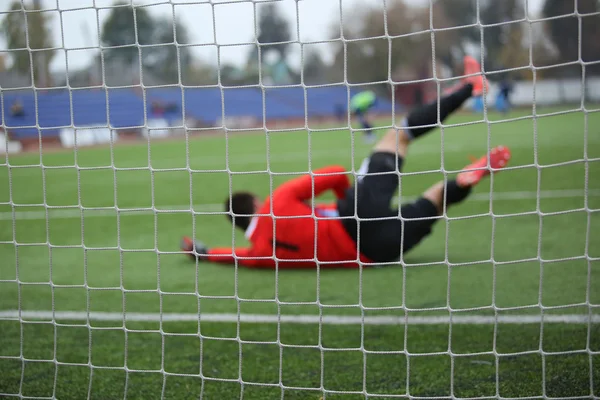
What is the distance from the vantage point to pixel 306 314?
3.33 m

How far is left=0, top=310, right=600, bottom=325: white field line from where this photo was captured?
3.00 metres

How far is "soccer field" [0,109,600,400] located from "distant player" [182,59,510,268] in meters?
0.18

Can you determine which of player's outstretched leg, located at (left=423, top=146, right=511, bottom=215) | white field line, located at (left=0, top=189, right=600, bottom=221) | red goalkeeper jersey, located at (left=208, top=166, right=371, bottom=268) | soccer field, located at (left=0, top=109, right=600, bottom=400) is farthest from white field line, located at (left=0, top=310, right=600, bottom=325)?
white field line, located at (left=0, top=189, right=600, bottom=221)

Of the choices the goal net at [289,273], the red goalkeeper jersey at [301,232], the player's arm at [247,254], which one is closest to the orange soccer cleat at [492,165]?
the goal net at [289,273]

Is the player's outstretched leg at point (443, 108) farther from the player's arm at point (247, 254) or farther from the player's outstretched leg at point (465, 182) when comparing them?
the player's arm at point (247, 254)

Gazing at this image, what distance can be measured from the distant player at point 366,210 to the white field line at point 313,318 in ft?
1.52

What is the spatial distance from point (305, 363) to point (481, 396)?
27.7 inches

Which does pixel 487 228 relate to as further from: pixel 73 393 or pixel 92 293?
pixel 73 393

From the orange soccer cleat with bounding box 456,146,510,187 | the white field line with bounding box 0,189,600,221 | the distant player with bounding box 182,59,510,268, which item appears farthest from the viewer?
the white field line with bounding box 0,189,600,221

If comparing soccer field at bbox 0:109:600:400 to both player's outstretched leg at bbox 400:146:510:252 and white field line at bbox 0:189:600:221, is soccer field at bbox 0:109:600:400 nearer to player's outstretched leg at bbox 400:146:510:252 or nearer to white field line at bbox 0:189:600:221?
white field line at bbox 0:189:600:221

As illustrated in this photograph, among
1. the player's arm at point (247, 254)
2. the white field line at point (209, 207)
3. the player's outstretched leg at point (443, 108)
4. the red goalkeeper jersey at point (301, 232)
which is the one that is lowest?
the white field line at point (209, 207)

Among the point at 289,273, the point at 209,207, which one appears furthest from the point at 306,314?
the point at 209,207

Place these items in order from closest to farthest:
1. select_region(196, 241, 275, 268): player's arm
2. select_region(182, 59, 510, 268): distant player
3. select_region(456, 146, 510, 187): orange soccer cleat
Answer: select_region(456, 146, 510, 187): orange soccer cleat, select_region(182, 59, 510, 268): distant player, select_region(196, 241, 275, 268): player's arm

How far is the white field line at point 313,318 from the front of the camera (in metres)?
3.00
